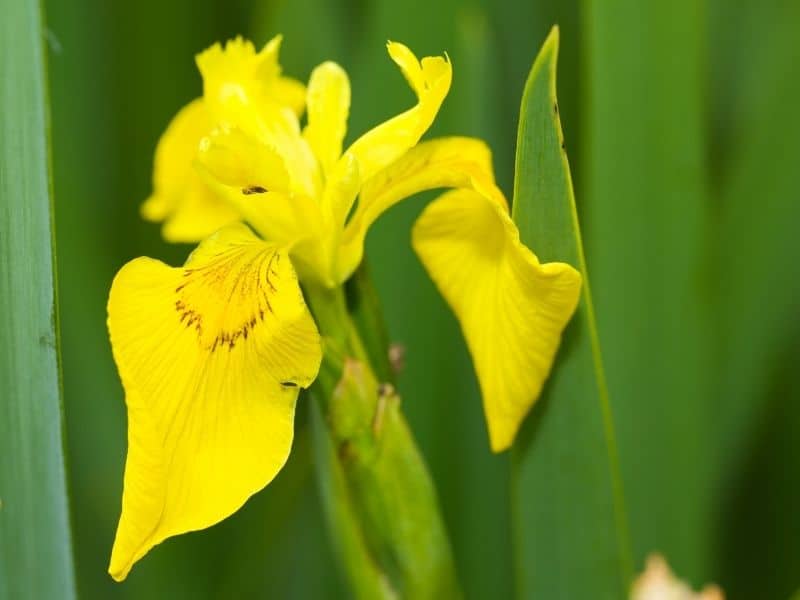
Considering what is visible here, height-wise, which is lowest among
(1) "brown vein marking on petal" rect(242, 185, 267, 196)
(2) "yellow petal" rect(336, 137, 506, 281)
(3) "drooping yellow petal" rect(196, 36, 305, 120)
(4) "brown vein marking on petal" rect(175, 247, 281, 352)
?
(4) "brown vein marking on petal" rect(175, 247, 281, 352)

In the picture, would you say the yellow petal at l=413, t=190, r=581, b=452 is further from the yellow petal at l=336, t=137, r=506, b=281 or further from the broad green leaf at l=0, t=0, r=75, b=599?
the broad green leaf at l=0, t=0, r=75, b=599

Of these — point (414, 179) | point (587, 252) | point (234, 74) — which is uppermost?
point (234, 74)

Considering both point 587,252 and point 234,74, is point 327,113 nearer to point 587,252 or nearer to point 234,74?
point 234,74

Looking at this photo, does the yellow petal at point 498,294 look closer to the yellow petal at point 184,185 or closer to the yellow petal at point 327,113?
the yellow petal at point 327,113

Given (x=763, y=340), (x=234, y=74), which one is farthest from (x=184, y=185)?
(x=763, y=340)

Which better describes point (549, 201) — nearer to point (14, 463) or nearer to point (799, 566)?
point (14, 463)

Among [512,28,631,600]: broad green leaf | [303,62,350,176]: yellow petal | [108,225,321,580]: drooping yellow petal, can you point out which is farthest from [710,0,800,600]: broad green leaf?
[108,225,321,580]: drooping yellow petal

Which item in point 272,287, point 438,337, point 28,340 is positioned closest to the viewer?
point 28,340
